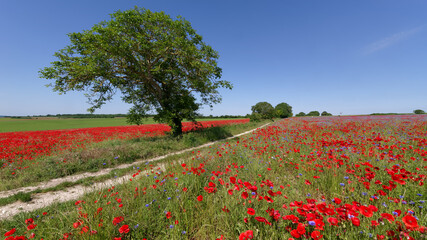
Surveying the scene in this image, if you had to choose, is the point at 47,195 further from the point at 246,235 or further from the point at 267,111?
the point at 267,111

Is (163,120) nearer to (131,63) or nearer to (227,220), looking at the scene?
(131,63)

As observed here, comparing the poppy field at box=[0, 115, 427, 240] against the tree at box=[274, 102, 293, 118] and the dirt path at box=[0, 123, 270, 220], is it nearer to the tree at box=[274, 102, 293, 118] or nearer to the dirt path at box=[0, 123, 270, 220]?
the dirt path at box=[0, 123, 270, 220]

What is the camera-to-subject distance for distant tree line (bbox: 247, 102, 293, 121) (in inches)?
1431

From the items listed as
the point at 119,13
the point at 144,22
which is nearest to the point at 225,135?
the point at 144,22

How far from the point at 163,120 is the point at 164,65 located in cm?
482

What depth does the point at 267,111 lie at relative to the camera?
5559 cm

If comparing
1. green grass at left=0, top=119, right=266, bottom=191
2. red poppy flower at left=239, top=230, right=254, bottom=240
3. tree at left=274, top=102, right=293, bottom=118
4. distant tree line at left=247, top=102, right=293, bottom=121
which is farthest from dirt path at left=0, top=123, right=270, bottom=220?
tree at left=274, top=102, right=293, bottom=118

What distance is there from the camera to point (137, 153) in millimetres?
8859

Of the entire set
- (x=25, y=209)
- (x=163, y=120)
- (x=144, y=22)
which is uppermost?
(x=144, y=22)

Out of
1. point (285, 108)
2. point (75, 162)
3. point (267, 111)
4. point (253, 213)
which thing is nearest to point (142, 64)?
point (75, 162)

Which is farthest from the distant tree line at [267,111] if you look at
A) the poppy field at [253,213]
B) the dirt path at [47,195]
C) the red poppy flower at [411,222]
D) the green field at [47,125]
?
the red poppy flower at [411,222]

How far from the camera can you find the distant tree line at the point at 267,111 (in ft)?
119

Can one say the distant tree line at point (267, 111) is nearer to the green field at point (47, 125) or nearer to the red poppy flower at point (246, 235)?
the green field at point (47, 125)

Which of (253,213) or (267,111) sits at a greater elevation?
(267,111)
